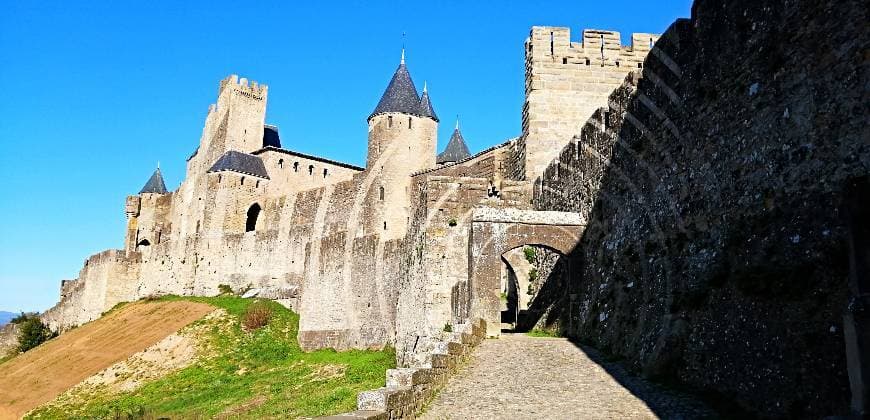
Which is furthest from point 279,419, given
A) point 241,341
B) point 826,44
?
point 241,341

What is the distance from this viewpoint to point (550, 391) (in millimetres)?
9383

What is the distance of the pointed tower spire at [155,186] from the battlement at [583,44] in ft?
152

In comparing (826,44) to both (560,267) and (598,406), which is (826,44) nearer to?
(598,406)

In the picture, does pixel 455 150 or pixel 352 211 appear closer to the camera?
pixel 352 211

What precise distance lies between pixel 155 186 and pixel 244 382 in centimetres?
4004

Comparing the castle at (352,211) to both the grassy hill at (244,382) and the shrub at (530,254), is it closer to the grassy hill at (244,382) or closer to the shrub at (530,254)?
the shrub at (530,254)

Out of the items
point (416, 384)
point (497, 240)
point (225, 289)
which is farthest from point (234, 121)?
point (416, 384)

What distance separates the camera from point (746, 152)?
897 cm

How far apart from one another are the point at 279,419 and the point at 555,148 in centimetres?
986

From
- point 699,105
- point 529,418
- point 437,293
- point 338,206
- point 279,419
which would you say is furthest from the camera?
point 338,206

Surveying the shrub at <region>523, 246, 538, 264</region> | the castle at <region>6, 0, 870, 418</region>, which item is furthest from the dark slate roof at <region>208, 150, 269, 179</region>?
the shrub at <region>523, 246, 538, 264</region>

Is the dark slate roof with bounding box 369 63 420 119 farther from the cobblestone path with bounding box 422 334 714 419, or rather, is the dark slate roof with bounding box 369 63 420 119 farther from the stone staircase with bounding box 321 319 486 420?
the cobblestone path with bounding box 422 334 714 419

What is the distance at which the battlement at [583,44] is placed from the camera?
2008 cm

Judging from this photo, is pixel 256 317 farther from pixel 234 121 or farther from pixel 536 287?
pixel 234 121
